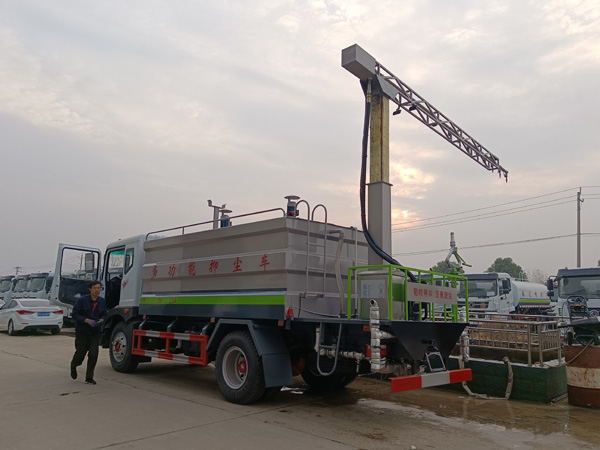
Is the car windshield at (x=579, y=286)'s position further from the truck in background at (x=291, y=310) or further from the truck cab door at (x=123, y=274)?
the truck cab door at (x=123, y=274)

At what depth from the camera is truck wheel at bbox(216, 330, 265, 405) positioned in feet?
22.8

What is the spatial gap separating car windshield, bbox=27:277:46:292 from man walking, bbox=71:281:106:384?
699 inches

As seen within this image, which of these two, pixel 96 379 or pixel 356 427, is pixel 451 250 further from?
pixel 96 379

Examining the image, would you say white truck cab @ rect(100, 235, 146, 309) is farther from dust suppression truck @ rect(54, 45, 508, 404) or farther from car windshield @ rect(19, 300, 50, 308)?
car windshield @ rect(19, 300, 50, 308)

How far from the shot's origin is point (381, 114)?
9492mm

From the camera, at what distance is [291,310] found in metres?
6.73

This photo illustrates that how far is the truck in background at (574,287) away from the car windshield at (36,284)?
22435 millimetres

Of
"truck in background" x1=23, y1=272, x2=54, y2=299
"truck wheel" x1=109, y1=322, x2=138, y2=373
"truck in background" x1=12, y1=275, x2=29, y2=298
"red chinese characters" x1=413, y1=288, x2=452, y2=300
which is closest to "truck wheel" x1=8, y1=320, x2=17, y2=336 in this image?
"truck in background" x1=23, y1=272, x2=54, y2=299

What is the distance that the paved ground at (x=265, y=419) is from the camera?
17.6 ft

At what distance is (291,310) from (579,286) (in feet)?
43.0

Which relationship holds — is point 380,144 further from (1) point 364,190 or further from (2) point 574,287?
(2) point 574,287

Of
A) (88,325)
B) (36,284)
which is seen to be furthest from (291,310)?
(36,284)

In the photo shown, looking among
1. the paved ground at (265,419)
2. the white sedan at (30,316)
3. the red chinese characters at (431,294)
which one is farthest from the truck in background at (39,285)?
the red chinese characters at (431,294)

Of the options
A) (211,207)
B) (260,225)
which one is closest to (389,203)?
(260,225)
